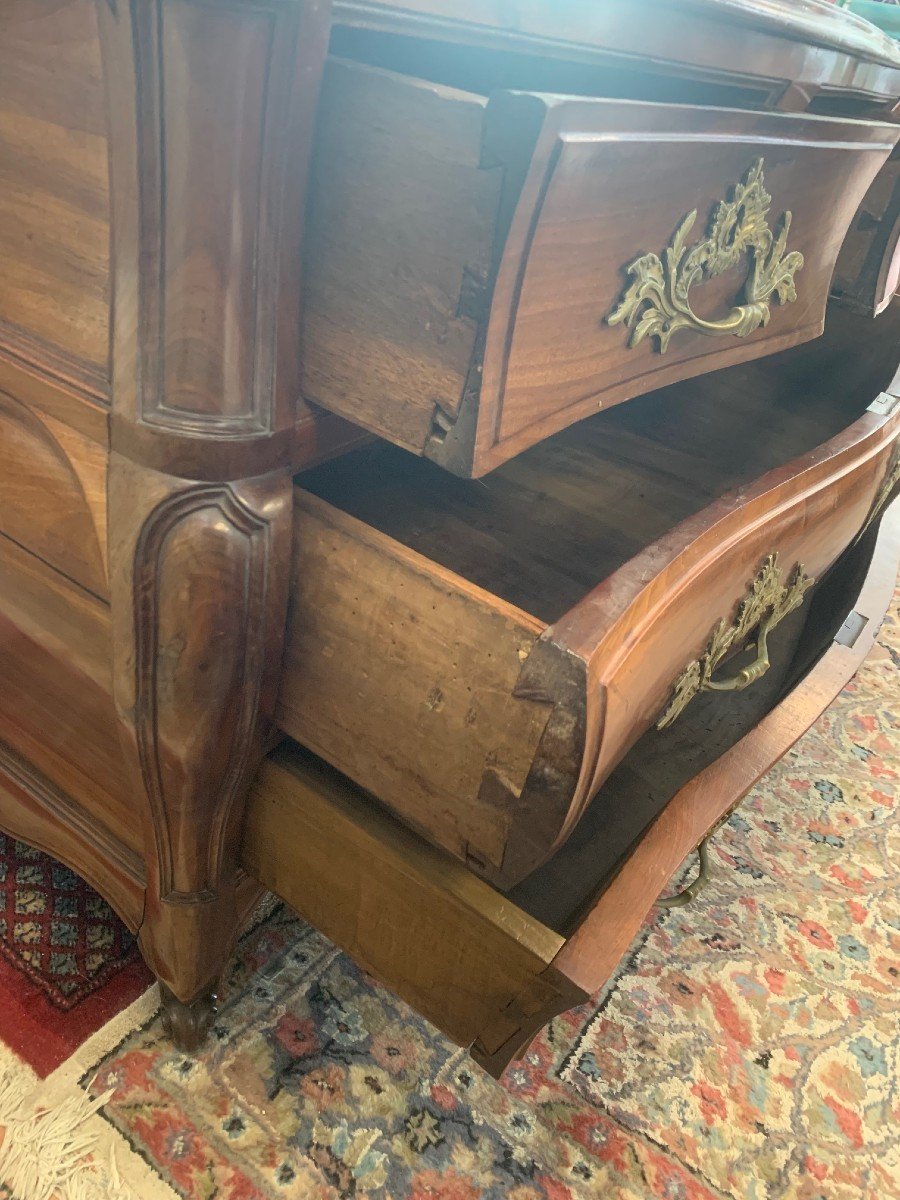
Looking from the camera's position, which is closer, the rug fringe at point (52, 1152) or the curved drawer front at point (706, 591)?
the curved drawer front at point (706, 591)

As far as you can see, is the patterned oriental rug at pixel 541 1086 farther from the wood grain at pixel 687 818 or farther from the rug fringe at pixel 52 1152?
the wood grain at pixel 687 818

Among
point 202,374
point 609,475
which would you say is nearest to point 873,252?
point 609,475

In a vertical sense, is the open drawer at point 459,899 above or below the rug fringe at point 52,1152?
above

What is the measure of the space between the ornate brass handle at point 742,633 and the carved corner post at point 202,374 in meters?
0.25

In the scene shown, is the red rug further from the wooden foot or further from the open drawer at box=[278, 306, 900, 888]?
the open drawer at box=[278, 306, 900, 888]

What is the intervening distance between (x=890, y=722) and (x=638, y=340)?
1.07 metres

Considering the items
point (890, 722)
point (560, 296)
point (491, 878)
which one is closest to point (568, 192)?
point (560, 296)

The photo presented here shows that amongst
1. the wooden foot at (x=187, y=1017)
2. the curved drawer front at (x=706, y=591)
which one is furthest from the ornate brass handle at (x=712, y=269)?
the wooden foot at (x=187, y=1017)

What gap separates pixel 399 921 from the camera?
19.9 inches

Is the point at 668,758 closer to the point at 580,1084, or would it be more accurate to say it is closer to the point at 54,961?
the point at 580,1084

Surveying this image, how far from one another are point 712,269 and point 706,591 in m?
0.19

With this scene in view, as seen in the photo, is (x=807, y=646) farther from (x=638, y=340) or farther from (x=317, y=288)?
(x=317, y=288)

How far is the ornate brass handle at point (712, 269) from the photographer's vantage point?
0.43m

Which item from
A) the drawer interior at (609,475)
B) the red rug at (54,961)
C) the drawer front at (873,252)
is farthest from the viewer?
the drawer front at (873,252)
